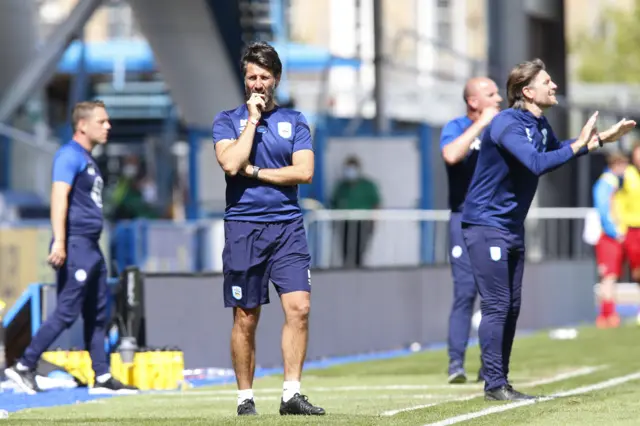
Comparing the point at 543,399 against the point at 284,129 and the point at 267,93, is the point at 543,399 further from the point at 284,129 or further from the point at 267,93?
the point at 267,93

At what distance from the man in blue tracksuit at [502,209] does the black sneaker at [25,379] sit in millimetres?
3696

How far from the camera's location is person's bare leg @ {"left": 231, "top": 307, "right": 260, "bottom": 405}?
10.1 metres

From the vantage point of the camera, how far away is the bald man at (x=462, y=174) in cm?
1279

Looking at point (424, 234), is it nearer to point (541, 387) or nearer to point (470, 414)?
point (541, 387)

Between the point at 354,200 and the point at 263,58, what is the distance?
13474 millimetres

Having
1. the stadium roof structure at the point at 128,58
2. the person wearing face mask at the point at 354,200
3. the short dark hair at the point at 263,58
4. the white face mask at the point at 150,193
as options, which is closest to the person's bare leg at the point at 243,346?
the short dark hair at the point at 263,58

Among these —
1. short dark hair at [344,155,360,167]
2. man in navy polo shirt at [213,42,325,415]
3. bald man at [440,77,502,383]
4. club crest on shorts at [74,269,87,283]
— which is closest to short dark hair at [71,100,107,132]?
club crest on shorts at [74,269,87,283]

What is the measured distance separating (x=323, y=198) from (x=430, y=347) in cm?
536

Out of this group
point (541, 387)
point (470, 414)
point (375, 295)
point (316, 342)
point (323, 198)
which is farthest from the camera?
point (323, 198)

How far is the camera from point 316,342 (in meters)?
17.0

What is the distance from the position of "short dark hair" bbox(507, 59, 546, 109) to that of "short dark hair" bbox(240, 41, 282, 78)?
1.63 meters

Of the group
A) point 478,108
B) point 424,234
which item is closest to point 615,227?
point 424,234

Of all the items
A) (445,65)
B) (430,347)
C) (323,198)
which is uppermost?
(445,65)

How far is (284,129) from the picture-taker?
10.1 meters
